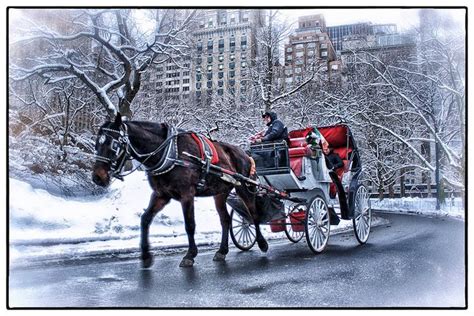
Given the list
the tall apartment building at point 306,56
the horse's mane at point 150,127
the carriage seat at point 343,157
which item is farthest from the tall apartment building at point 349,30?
the horse's mane at point 150,127

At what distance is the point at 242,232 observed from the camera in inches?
244

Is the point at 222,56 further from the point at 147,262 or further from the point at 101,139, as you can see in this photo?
the point at 147,262

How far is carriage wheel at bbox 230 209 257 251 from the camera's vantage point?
19.8ft

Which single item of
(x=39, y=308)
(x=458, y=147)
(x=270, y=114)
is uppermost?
(x=270, y=114)

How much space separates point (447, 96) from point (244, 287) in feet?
9.96

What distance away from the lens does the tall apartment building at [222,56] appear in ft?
17.5

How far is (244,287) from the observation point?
4.45m

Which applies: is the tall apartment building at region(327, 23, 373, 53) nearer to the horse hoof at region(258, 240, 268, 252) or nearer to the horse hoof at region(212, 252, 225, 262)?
the horse hoof at region(258, 240, 268, 252)

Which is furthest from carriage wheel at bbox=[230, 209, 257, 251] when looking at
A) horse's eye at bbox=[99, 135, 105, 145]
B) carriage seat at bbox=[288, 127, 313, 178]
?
horse's eye at bbox=[99, 135, 105, 145]

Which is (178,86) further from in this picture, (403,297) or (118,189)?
(403,297)

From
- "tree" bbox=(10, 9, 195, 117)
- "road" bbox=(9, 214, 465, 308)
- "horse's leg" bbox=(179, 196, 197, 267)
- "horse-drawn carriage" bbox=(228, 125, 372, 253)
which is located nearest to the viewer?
"road" bbox=(9, 214, 465, 308)

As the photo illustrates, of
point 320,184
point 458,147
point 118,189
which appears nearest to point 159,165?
point 118,189

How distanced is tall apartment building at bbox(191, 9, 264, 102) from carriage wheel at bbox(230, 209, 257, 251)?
1531 mm

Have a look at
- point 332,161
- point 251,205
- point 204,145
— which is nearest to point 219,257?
point 251,205
